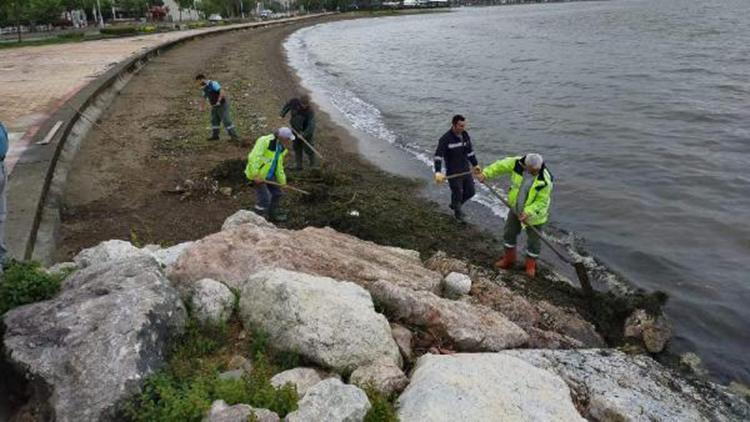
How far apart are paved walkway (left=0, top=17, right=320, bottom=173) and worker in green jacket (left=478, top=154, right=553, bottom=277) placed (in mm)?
9460

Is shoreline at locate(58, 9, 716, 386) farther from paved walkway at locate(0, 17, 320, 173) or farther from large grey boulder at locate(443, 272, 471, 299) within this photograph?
large grey boulder at locate(443, 272, 471, 299)

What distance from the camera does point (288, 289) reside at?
6055 millimetres

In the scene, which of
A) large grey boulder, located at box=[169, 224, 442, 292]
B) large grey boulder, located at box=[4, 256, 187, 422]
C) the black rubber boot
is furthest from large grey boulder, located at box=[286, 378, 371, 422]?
the black rubber boot

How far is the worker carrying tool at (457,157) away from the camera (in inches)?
455

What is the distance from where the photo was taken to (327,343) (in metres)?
5.66

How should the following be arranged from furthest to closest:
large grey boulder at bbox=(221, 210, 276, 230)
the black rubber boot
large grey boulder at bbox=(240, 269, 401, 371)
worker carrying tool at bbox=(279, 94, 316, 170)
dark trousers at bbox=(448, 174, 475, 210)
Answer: worker carrying tool at bbox=(279, 94, 316, 170)
the black rubber boot
dark trousers at bbox=(448, 174, 475, 210)
large grey boulder at bbox=(221, 210, 276, 230)
large grey boulder at bbox=(240, 269, 401, 371)

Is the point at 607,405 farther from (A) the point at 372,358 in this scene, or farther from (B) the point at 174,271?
(B) the point at 174,271

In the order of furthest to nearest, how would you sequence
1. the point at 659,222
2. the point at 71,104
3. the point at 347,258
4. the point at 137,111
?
the point at 137,111 → the point at 71,104 → the point at 659,222 → the point at 347,258

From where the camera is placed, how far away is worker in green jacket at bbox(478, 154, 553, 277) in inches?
365

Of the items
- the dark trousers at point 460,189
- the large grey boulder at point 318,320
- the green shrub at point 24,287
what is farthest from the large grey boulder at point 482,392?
the dark trousers at point 460,189

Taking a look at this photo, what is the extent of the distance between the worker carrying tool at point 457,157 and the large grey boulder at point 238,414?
721cm

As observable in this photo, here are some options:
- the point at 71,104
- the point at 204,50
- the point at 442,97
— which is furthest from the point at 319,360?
the point at 204,50

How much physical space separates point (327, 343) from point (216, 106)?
38.5 ft

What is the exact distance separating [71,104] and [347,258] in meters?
13.8
